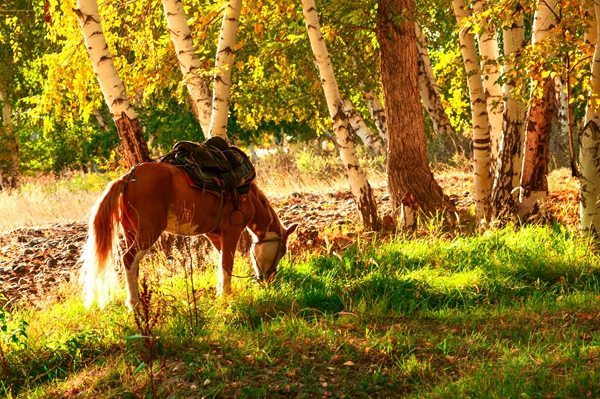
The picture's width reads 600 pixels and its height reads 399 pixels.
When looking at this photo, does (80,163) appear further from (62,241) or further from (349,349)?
(349,349)

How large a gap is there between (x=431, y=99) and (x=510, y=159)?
7995 millimetres

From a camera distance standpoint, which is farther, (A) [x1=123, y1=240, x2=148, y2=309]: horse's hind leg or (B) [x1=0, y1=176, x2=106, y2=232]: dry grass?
(B) [x1=0, y1=176, x2=106, y2=232]: dry grass

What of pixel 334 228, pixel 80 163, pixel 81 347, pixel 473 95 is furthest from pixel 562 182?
pixel 80 163

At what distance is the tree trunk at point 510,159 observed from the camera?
8.92 metres

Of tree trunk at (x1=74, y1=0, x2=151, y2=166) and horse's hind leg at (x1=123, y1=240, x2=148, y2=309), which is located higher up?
tree trunk at (x1=74, y1=0, x2=151, y2=166)

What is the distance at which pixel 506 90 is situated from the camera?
8.86 meters

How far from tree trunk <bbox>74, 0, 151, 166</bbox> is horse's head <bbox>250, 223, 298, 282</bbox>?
2000mm

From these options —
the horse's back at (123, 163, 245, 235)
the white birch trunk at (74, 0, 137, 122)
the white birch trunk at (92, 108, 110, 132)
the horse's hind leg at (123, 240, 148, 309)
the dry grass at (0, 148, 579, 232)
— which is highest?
the white birch trunk at (74, 0, 137, 122)

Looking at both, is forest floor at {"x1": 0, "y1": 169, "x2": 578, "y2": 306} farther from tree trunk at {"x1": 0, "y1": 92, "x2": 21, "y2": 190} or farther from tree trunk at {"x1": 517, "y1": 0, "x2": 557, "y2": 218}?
tree trunk at {"x1": 0, "y1": 92, "x2": 21, "y2": 190}

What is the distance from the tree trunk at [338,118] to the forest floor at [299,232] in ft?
1.10

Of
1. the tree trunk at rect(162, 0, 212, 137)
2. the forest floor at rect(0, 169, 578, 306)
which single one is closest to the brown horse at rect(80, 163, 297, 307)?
the forest floor at rect(0, 169, 578, 306)

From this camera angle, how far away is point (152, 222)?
6.23m

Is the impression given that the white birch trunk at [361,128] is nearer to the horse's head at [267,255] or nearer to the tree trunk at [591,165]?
A: the tree trunk at [591,165]

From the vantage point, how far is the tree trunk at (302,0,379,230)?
9.32 meters
